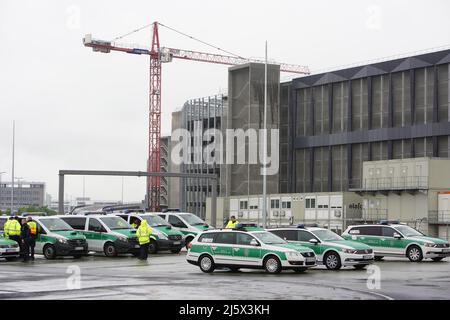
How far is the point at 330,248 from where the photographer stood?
2594 centimetres

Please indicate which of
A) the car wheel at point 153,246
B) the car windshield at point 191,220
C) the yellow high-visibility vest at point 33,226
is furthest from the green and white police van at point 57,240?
the car windshield at point 191,220

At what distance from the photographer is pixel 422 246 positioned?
30062 millimetres

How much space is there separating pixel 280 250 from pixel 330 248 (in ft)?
9.52

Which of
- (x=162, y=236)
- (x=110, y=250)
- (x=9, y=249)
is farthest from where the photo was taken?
(x=162, y=236)

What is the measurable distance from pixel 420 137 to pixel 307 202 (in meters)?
12.3

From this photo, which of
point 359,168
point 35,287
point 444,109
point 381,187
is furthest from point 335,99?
point 35,287

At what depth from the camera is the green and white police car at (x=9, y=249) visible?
29.6 meters

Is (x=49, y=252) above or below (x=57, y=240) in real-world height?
below

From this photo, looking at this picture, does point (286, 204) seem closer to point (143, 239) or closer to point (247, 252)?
point (143, 239)

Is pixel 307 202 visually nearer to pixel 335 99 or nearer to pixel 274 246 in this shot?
pixel 335 99

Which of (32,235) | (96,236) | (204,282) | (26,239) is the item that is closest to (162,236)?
(96,236)

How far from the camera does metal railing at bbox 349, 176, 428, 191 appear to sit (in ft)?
190

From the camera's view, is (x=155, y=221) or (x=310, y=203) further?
(x=310, y=203)

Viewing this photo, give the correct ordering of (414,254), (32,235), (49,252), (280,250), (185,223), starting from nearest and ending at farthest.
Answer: (280,250)
(414,254)
(32,235)
(49,252)
(185,223)
